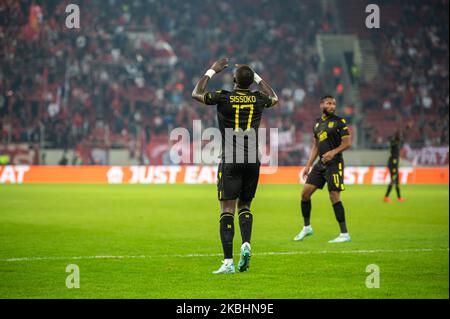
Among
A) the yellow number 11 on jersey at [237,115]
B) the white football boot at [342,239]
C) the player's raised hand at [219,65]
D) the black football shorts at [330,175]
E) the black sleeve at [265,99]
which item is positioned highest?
the player's raised hand at [219,65]

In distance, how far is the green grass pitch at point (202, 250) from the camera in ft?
28.1

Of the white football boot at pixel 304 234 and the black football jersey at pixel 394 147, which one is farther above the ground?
the black football jersey at pixel 394 147

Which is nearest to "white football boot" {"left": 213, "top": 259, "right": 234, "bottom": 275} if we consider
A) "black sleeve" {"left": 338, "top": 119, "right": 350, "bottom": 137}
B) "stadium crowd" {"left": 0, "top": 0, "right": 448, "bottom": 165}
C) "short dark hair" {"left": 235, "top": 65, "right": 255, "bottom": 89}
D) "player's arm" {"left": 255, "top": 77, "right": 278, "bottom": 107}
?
"player's arm" {"left": 255, "top": 77, "right": 278, "bottom": 107}

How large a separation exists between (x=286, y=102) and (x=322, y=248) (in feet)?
89.3

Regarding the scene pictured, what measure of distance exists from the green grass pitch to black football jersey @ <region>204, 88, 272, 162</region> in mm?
1524

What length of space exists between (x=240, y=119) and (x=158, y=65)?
102 ft

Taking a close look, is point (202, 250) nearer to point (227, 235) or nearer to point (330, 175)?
point (227, 235)

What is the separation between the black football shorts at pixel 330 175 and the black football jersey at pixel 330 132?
15cm

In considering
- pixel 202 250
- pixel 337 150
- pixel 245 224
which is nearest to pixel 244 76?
pixel 245 224

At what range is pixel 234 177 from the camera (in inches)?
384

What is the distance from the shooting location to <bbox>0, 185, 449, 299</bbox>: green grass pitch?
28.1ft

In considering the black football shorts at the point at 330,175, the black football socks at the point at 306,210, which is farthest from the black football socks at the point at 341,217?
the black football socks at the point at 306,210

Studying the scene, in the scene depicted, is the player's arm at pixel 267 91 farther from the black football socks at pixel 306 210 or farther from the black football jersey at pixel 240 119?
the black football socks at pixel 306 210
